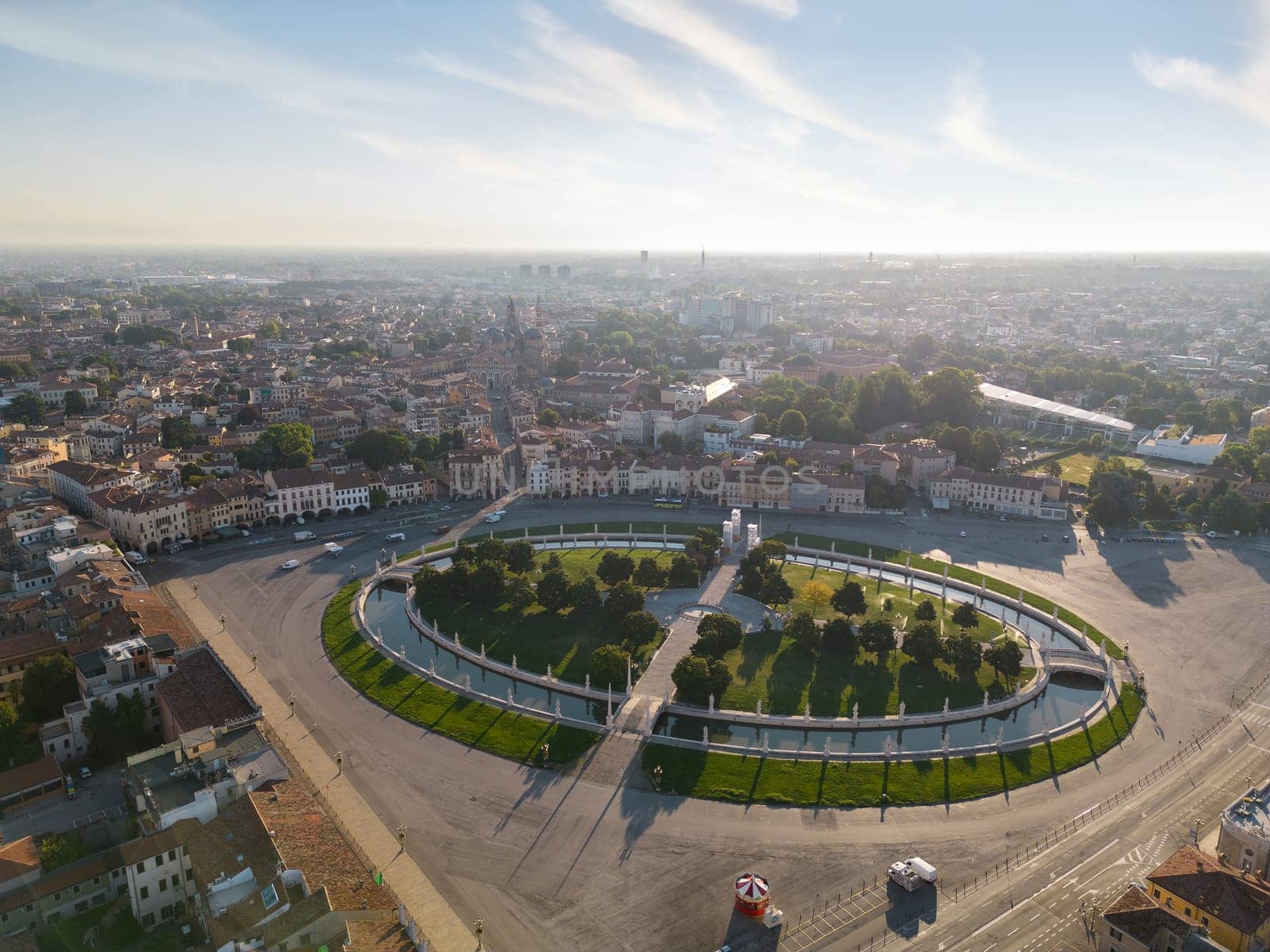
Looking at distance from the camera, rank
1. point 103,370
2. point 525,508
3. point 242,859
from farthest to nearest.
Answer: point 103,370, point 525,508, point 242,859

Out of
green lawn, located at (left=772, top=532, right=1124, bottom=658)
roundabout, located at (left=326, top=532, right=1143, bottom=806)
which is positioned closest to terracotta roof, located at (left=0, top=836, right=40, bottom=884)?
roundabout, located at (left=326, top=532, right=1143, bottom=806)

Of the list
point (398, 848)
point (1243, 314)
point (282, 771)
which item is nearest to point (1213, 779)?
point (398, 848)

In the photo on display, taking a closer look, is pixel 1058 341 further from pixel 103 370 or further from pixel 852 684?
pixel 103 370

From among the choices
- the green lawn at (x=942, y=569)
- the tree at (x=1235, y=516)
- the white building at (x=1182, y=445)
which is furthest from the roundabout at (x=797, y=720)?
the white building at (x=1182, y=445)

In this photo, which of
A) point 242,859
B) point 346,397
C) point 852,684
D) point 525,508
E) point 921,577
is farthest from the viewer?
point 346,397

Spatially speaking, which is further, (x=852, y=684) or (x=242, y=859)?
(x=852, y=684)

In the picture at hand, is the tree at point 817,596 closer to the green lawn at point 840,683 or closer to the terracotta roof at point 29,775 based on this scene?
the green lawn at point 840,683

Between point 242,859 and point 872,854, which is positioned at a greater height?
point 242,859
